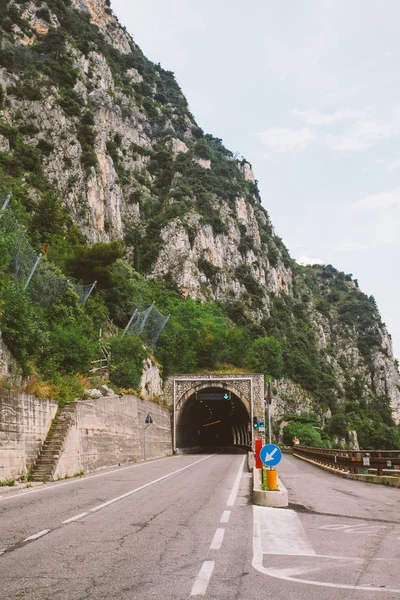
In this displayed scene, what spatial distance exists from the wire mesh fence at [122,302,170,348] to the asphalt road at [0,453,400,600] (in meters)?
27.9

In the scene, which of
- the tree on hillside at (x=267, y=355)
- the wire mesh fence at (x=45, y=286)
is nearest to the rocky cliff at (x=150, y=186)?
the tree on hillside at (x=267, y=355)

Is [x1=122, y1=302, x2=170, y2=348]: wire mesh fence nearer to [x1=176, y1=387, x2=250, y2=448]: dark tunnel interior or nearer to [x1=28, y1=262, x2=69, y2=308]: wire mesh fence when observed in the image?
[x1=176, y1=387, x2=250, y2=448]: dark tunnel interior

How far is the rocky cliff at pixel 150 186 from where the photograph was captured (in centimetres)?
6750

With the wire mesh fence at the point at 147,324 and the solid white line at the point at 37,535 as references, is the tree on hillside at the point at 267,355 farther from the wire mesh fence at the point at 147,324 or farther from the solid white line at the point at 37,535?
the solid white line at the point at 37,535

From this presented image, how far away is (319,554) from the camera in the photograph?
6.53 meters

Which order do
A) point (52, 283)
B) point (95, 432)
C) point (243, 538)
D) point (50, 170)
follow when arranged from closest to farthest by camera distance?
point (243, 538)
point (95, 432)
point (52, 283)
point (50, 170)

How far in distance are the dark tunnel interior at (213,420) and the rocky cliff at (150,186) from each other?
15.5 metres

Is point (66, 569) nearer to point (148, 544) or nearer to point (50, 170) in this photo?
point (148, 544)

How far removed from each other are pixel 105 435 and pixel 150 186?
79516 millimetres

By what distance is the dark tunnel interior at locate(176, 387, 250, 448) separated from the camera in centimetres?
5256

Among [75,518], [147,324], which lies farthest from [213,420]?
[75,518]

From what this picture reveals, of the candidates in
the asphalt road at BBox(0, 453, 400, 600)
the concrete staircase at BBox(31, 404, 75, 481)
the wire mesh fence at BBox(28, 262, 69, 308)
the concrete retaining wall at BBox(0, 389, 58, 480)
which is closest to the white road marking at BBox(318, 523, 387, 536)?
the asphalt road at BBox(0, 453, 400, 600)

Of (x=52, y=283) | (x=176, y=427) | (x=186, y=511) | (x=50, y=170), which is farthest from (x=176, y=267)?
(x=186, y=511)

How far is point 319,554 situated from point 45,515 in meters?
5.52
